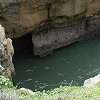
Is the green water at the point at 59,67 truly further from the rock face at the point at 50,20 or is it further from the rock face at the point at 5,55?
the rock face at the point at 5,55

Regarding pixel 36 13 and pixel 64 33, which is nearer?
pixel 36 13

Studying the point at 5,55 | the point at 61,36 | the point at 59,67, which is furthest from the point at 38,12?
the point at 5,55

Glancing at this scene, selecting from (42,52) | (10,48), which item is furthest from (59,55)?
(10,48)

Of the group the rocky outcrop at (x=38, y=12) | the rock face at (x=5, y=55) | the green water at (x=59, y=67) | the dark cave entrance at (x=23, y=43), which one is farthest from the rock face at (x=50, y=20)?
the rock face at (x=5, y=55)

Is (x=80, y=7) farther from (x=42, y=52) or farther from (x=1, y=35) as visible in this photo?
(x=1, y=35)

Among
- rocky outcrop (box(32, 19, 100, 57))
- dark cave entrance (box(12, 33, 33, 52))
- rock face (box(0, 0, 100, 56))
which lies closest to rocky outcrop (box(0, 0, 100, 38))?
rock face (box(0, 0, 100, 56))

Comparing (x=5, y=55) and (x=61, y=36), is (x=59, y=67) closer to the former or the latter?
(x=61, y=36)

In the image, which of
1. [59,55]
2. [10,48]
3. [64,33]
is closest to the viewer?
[10,48]

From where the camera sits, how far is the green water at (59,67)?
54.4 feet

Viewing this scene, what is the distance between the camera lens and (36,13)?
1916cm

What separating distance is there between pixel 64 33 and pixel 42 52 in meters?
2.15

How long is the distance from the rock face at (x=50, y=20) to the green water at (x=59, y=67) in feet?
2.45

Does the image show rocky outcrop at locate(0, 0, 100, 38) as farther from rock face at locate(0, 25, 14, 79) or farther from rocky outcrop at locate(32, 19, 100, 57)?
rock face at locate(0, 25, 14, 79)

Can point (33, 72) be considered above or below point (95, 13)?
below
